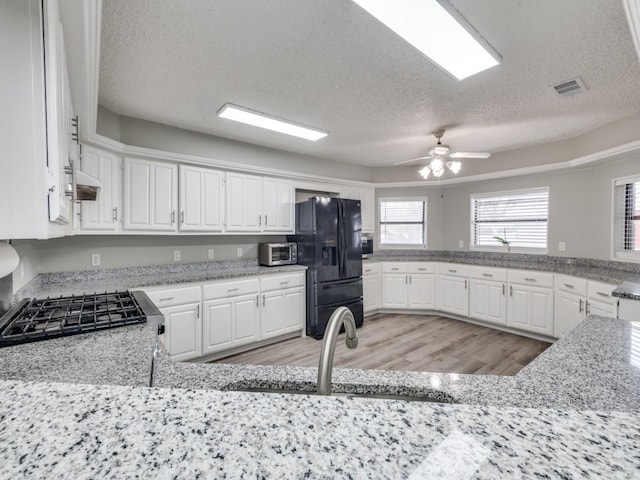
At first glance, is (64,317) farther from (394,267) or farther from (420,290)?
(420,290)

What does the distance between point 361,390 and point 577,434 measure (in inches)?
22.7

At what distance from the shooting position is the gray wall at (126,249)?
8.80ft

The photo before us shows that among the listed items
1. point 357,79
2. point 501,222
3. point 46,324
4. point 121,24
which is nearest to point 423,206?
point 501,222

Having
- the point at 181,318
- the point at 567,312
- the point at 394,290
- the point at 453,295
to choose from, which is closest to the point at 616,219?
the point at 567,312

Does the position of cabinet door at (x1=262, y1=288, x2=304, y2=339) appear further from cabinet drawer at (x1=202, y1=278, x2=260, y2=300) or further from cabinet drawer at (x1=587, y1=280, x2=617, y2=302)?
cabinet drawer at (x1=587, y1=280, x2=617, y2=302)

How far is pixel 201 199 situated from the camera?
11.1ft

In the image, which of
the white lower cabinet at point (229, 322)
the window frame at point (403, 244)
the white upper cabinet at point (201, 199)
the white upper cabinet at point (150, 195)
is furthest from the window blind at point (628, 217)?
the white upper cabinet at point (150, 195)

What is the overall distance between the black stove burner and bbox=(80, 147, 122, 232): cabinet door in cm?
104

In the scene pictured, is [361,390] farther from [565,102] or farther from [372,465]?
[565,102]

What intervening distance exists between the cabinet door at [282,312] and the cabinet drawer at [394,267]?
164 cm

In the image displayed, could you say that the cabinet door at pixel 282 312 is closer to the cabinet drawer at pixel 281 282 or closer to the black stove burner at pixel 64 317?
the cabinet drawer at pixel 281 282

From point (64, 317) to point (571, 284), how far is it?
4535mm

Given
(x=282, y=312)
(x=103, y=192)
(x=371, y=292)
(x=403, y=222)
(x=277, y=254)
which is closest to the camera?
(x=103, y=192)

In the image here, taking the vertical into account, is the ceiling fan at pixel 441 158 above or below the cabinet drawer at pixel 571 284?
above
